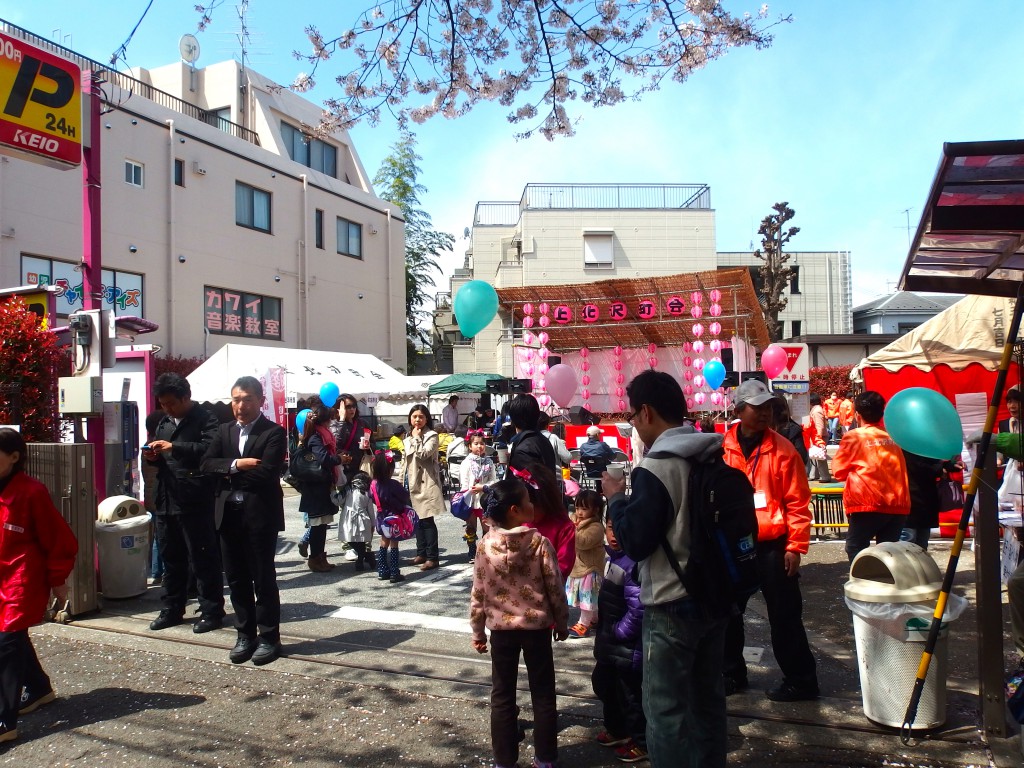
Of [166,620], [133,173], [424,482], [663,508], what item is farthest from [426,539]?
[133,173]

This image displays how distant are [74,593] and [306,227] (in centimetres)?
1994

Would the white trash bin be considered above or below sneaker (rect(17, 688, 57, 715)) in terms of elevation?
above

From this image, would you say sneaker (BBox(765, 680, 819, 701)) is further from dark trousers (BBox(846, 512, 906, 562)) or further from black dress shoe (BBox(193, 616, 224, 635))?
black dress shoe (BBox(193, 616, 224, 635))

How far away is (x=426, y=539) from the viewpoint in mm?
7809

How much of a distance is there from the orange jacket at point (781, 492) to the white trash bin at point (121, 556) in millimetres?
5320

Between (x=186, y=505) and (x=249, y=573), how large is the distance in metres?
0.96

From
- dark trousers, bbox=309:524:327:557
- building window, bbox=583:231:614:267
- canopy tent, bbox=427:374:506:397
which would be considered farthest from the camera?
building window, bbox=583:231:614:267

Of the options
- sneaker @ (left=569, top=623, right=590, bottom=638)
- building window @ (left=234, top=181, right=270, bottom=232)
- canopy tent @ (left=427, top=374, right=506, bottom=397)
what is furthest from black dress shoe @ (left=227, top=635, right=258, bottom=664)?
building window @ (left=234, top=181, right=270, bottom=232)

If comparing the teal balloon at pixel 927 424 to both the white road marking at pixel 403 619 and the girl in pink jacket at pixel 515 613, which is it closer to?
the girl in pink jacket at pixel 515 613

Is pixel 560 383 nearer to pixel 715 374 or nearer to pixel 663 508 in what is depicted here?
pixel 715 374

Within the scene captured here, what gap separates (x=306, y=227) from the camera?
24.5 meters

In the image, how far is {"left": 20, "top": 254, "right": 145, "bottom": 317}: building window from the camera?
16.2 meters

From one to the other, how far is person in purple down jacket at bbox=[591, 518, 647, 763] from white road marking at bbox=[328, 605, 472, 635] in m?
2.13

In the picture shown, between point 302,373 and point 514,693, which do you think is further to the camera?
point 302,373
